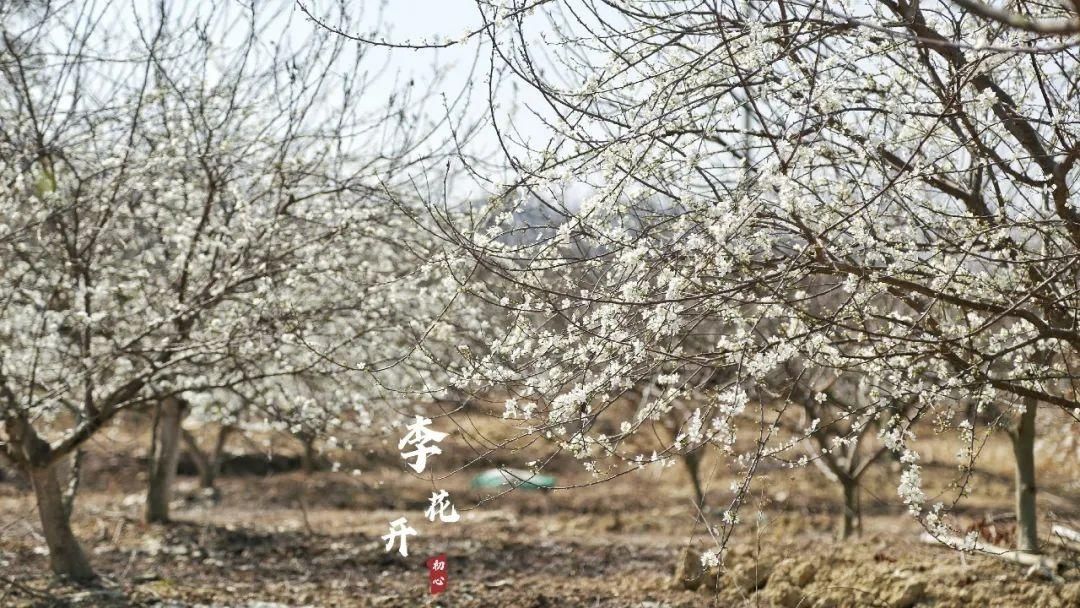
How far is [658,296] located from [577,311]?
0.44 metres

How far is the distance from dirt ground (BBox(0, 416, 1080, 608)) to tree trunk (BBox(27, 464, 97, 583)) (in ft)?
0.62

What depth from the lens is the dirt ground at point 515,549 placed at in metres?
6.76

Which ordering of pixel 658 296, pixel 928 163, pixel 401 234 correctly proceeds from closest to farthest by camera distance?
pixel 928 163, pixel 658 296, pixel 401 234

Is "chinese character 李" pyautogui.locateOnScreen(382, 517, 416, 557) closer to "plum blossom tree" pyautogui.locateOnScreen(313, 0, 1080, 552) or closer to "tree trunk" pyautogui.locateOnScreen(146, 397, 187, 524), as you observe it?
"plum blossom tree" pyautogui.locateOnScreen(313, 0, 1080, 552)

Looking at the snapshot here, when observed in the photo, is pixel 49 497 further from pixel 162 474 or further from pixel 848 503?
pixel 848 503

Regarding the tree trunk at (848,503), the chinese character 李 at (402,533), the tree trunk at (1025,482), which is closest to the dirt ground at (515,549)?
the tree trunk at (848,503)

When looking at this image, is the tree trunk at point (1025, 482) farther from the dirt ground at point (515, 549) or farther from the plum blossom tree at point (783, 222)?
the plum blossom tree at point (783, 222)

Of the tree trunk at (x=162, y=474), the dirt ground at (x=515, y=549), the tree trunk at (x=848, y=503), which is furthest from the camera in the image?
the tree trunk at (x=162, y=474)

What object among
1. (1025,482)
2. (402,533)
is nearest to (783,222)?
(402,533)

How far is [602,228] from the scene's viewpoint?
456cm

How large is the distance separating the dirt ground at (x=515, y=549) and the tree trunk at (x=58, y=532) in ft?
0.62

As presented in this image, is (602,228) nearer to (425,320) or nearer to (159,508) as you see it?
(425,320)

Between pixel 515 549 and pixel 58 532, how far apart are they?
483 centimetres

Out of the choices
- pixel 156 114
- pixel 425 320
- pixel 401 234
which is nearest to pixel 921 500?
pixel 425 320
